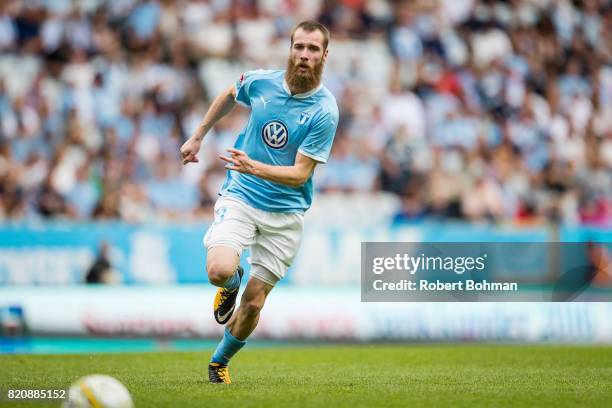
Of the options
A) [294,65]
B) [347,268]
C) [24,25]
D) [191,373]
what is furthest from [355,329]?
[24,25]

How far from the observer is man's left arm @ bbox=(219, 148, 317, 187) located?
28.9 feet

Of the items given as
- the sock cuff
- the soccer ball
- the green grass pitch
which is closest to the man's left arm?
the sock cuff

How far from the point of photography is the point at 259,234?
380 inches

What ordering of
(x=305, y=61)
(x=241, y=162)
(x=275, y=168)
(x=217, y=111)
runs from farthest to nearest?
(x=217, y=111)
(x=305, y=61)
(x=275, y=168)
(x=241, y=162)

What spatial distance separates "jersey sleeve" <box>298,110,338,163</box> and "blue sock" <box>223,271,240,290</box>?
1.19 metres

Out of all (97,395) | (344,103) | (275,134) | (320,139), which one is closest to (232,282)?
(275,134)

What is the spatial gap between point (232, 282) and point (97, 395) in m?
2.74

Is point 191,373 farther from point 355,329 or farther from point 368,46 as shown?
point 368,46

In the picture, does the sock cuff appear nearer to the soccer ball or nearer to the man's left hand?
the man's left hand

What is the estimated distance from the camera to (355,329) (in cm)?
1627

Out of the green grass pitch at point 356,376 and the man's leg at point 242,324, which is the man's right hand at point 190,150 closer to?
the man's leg at point 242,324

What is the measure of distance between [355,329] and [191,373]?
6.02 meters

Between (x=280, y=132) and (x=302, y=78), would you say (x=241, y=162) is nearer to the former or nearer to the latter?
(x=280, y=132)

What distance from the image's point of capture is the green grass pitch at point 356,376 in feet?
27.3
